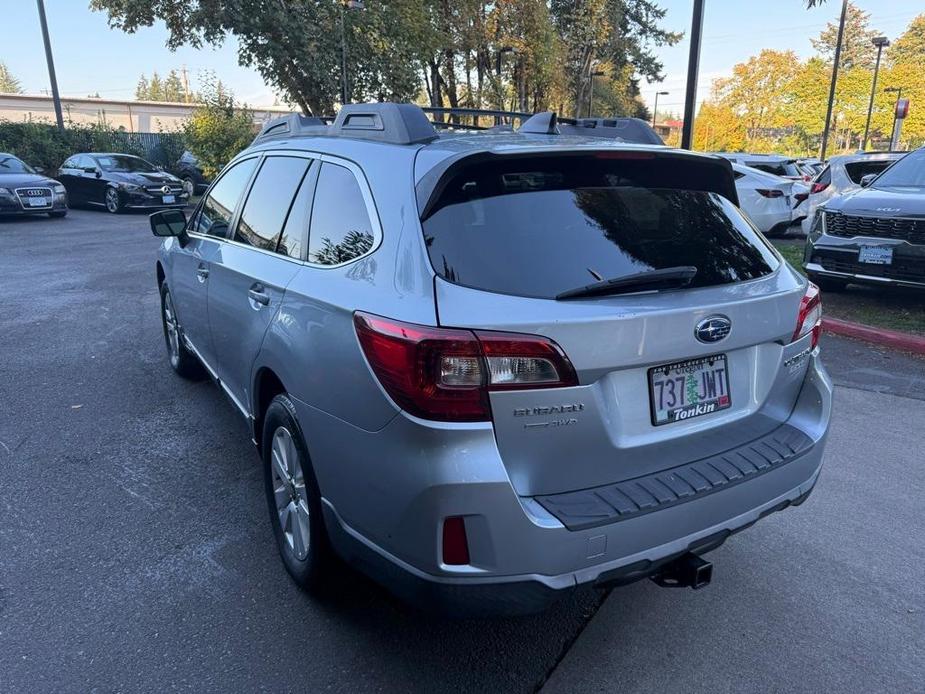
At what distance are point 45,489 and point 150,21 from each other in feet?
72.0

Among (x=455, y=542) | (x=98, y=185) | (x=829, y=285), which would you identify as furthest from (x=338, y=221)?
(x=98, y=185)

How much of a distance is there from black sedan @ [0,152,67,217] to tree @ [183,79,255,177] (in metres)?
5.87

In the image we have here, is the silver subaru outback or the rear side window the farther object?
the rear side window

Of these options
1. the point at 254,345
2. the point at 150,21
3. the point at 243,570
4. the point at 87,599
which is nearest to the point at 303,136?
the point at 254,345

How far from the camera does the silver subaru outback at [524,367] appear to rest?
78.7 inches

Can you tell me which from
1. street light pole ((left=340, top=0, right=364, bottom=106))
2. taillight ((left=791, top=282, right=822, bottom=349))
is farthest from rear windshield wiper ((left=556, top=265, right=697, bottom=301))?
street light pole ((left=340, top=0, right=364, bottom=106))

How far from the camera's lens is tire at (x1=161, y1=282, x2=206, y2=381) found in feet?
17.1

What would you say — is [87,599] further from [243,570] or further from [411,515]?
[411,515]

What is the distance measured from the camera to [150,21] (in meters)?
21.5

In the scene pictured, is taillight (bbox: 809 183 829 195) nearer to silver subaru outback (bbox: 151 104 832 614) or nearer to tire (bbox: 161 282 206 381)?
silver subaru outback (bbox: 151 104 832 614)

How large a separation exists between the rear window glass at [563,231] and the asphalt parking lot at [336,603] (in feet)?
4.37

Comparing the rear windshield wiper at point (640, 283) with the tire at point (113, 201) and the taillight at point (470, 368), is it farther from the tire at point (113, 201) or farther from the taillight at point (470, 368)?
the tire at point (113, 201)

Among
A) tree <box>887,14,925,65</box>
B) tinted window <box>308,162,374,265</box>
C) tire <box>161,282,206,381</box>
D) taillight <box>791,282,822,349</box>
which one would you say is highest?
tree <box>887,14,925,65</box>

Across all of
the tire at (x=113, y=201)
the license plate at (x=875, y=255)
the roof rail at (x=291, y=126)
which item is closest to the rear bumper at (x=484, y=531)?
the roof rail at (x=291, y=126)
